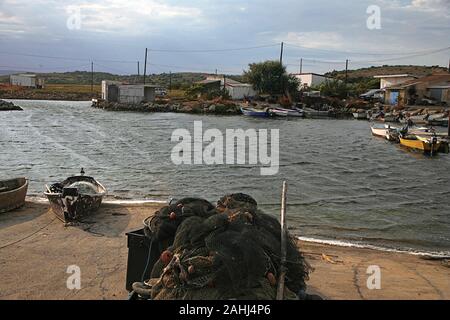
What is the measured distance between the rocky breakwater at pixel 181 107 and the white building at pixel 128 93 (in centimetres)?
327

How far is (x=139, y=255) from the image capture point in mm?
6133

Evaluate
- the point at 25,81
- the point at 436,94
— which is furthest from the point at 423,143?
the point at 25,81

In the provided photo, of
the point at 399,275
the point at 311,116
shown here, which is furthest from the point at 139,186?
the point at 311,116

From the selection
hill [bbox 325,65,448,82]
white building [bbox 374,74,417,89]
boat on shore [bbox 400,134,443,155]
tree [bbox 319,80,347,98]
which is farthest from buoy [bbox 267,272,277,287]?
hill [bbox 325,65,448,82]

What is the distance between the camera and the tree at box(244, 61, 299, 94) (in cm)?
6956

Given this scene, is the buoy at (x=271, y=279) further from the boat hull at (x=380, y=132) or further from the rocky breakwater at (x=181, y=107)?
the rocky breakwater at (x=181, y=107)

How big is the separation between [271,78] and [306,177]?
2027 inches

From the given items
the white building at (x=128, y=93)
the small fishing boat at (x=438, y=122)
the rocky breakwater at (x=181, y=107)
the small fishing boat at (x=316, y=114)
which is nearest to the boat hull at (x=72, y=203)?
the small fishing boat at (x=438, y=122)

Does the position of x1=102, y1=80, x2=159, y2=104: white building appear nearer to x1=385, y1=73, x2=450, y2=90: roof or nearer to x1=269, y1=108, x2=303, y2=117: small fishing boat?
x1=269, y1=108, x2=303, y2=117: small fishing boat

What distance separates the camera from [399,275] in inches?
333

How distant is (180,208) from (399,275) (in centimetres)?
451

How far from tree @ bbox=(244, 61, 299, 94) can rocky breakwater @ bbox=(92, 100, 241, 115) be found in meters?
10.0

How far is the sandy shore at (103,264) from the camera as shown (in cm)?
702
